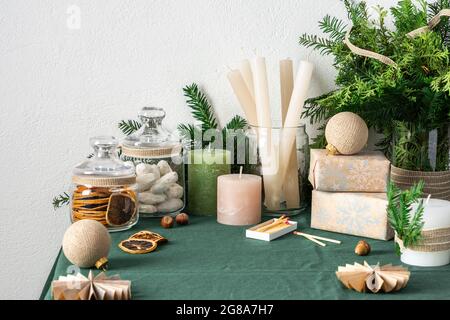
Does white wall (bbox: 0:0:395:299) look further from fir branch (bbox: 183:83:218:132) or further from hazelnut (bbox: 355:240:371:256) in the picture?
hazelnut (bbox: 355:240:371:256)

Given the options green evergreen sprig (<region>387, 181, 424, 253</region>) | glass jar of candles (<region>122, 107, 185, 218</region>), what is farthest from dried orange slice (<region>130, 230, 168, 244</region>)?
green evergreen sprig (<region>387, 181, 424, 253</region>)

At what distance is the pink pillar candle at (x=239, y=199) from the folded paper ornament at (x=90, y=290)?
0.35m

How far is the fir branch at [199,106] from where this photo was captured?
1.35m

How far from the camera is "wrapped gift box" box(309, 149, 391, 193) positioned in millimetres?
1132

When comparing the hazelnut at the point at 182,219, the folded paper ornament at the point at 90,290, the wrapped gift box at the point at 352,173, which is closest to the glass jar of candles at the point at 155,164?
the hazelnut at the point at 182,219

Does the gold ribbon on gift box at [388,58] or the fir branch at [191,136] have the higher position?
the gold ribbon on gift box at [388,58]

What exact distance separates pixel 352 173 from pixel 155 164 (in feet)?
1.14

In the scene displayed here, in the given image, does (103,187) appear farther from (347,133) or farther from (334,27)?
(334,27)

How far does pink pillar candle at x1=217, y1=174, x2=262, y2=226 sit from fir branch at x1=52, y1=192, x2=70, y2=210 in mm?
345

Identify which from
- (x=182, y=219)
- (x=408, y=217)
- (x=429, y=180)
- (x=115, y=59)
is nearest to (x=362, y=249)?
(x=408, y=217)

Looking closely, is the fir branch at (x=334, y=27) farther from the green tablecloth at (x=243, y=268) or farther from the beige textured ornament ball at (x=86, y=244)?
the beige textured ornament ball at (x=86, y=244)

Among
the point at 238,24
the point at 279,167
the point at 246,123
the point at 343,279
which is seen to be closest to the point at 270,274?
the point at 343,279

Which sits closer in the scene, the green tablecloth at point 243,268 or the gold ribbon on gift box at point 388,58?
the green tablecloth at point 243,268

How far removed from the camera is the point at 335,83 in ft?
4.38
